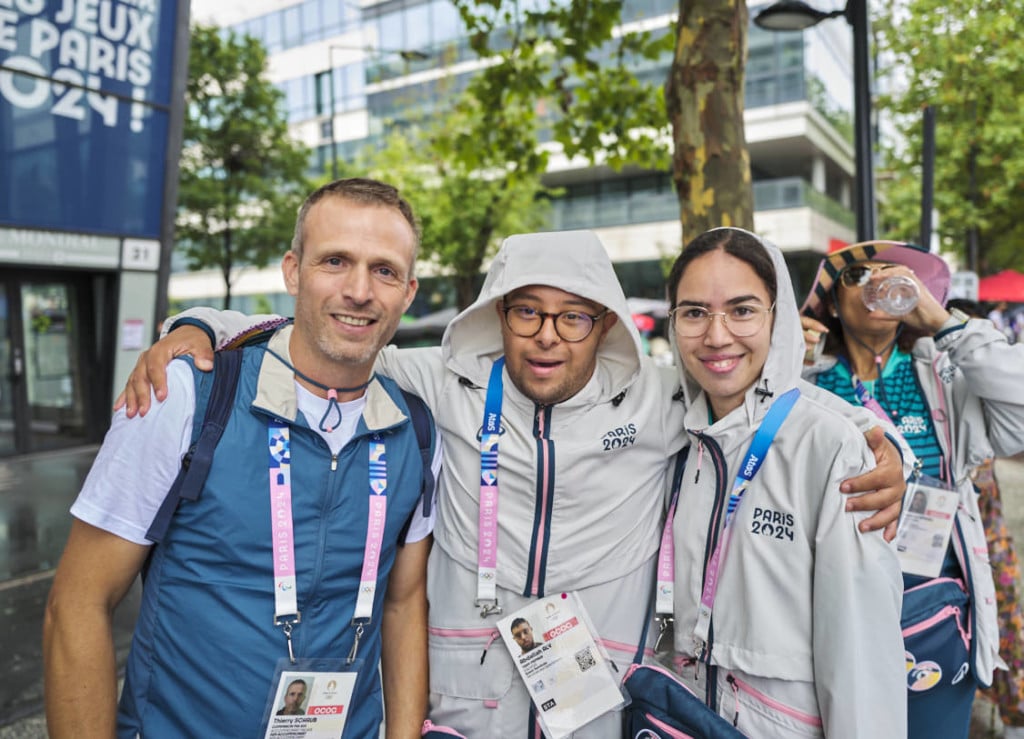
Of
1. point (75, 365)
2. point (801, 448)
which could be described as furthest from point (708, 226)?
point (75, 365)

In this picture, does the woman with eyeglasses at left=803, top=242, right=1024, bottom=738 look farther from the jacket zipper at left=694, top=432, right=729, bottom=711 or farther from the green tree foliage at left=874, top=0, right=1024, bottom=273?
the green tree foliage at left=874, top=0, right=1024, bottom=273

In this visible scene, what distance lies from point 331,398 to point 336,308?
10.1 inches

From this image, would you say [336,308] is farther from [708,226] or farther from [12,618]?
[12,618]

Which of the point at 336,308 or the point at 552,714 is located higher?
the point at 336,308

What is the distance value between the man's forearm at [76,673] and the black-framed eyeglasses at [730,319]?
179 centimetres

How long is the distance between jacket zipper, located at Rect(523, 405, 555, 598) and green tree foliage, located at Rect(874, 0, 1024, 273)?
58.9 feet

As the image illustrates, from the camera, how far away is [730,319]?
7.29ft

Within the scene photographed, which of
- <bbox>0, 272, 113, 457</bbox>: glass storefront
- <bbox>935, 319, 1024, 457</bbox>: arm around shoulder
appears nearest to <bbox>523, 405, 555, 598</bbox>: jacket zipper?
<bbox>935, 319, 1024, 457</bbox>: arm around shoulder

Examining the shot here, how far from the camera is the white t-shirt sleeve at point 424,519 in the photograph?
92.0 inches

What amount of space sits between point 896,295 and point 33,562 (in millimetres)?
7344

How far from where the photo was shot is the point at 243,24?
49.6 m

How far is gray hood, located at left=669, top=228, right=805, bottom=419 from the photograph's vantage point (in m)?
2.18

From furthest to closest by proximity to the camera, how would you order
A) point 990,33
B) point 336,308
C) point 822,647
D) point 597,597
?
point 990,33
point 597,597
point 336,308
point 822,647

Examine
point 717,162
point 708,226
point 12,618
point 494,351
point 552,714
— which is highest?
point 717,162
